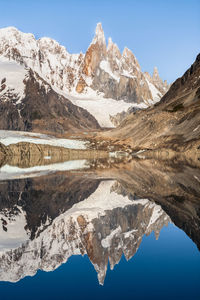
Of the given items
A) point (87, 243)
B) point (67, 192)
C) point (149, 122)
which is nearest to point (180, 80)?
point (149, 122)

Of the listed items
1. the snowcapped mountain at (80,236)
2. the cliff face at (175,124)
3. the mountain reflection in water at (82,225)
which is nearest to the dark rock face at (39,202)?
the mountain reflection in water at (82,225)

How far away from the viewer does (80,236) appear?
1350 centimetres

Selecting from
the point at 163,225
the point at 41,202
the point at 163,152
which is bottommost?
the point at 163,152

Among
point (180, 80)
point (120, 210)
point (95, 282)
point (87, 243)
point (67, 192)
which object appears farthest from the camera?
point (180, 80)

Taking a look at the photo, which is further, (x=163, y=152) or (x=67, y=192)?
(x=163, y=152)

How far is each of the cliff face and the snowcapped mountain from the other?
8082 cm

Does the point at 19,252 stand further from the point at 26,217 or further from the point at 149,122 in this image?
the point at 149,122

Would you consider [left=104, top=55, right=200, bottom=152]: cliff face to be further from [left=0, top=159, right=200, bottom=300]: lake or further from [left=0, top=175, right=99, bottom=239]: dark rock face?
[left=0, top=159, right=200, bottom=300]: lake

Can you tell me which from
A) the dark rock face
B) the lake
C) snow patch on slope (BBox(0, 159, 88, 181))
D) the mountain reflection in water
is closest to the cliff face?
snow patch on slope (BBox(0, 159, 88, 181))

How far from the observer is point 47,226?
48.0 ft

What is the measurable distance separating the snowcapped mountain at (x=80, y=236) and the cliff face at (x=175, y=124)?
8082cm

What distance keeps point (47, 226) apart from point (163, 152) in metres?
103

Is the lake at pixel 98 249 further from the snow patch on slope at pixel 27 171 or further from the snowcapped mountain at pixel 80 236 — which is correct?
the snow patch on slope at pixel 27 171

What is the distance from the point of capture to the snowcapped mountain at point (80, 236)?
34.6 feet
